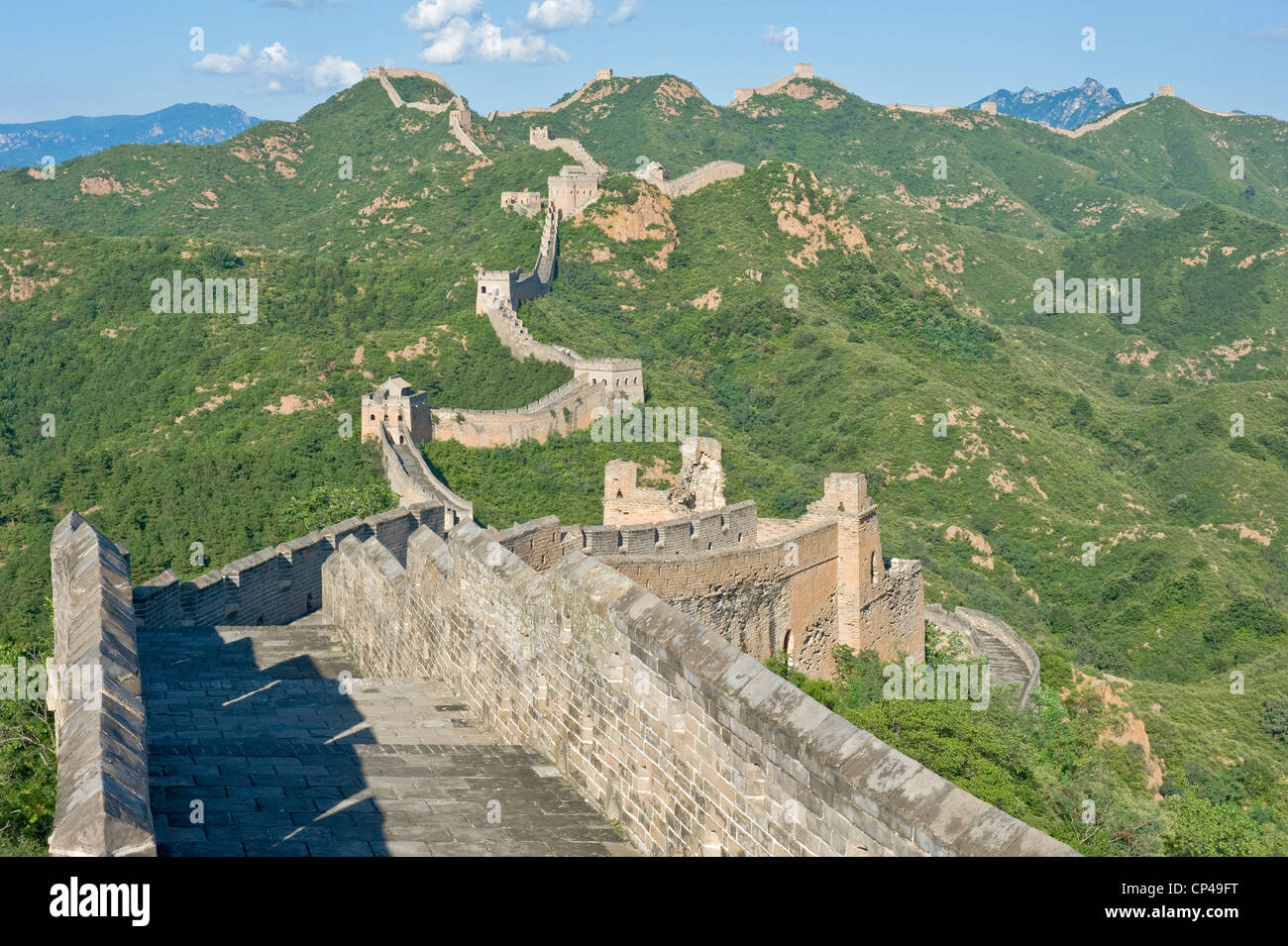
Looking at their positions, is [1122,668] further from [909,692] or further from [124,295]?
[124,295]

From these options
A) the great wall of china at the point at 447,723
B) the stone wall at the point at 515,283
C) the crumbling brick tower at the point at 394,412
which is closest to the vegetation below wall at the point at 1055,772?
the great wall of china at the point at 447,723

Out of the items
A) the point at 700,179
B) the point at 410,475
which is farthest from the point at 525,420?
the point at 700,179

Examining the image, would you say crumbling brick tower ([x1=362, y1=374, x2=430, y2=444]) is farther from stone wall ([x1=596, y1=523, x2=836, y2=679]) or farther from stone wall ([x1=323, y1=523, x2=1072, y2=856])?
stone wall ([x1=323, y1=523, x2=1072, y2=856])

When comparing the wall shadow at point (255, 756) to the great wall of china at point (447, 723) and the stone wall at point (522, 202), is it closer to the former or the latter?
the great wall of china at point (447, 723)

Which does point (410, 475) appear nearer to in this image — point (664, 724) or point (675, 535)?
point (675, 535)
